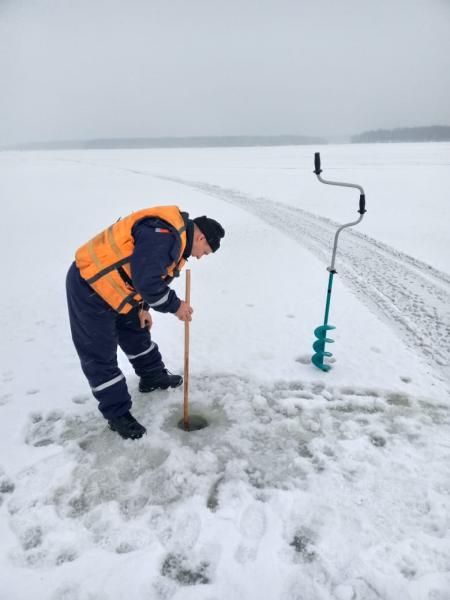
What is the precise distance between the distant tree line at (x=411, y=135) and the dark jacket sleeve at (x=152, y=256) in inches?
3985

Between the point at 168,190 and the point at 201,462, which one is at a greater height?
the point at 168,190

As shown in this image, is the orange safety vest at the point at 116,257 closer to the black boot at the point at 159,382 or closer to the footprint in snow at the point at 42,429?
the black boot at the point at 159,382

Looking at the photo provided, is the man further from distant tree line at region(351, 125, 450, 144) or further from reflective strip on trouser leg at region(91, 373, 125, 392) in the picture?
distant tree line at region(351, 125, 450, 144)

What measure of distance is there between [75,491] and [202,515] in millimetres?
811

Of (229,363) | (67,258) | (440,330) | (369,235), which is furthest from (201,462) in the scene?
(369,235)

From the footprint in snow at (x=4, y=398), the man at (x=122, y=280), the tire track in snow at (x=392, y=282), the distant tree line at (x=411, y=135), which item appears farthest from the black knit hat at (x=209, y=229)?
the distant tree line at (x=411, y=135)

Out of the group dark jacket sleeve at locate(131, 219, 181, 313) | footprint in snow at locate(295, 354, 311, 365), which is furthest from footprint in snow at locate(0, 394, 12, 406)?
footprint in snow at locate(295, 354, 311, 365)

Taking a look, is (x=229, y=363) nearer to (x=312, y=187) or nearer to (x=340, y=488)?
(x=340, y=488)

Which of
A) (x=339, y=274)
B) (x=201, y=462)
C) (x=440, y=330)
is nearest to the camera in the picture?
(x=201, y=462)

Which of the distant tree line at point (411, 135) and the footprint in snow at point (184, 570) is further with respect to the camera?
the distant tree line at point (411, 135)

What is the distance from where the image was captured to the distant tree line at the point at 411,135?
9056cm

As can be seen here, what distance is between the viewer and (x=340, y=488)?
2.51m

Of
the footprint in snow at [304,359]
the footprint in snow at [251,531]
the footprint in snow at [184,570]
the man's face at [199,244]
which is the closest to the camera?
the footprint in snow at [184,570]

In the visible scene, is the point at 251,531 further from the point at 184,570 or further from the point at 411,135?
the point at 411,135
